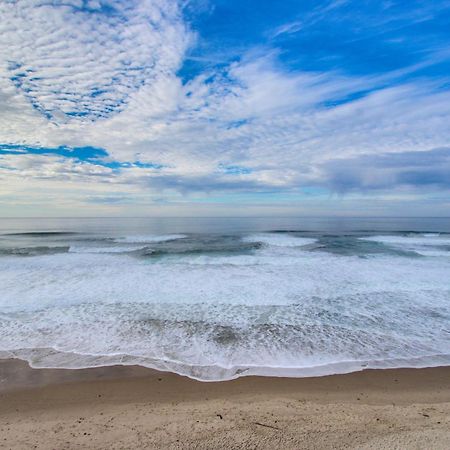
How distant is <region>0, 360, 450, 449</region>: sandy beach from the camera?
3.46 m

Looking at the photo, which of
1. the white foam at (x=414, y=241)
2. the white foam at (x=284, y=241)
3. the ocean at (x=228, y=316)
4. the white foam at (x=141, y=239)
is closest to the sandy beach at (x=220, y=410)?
the ocean at (x=228, y=316)

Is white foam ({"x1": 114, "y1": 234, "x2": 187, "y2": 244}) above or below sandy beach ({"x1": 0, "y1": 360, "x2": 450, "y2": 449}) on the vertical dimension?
above

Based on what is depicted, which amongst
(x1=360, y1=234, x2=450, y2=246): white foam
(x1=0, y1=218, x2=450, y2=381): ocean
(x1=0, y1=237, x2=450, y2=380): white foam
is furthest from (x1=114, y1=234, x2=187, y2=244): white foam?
(x1=360, y1=234, x2=450, y2=246): white foam

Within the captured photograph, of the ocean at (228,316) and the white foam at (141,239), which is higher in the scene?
the white foam at (141,239)

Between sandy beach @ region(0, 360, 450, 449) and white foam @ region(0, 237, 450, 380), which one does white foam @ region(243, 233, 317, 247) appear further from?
sandy beach @ region(0, 360, 450, 449)

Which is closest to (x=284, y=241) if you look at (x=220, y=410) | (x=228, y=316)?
(x=228, y=316)

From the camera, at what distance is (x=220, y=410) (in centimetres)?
404

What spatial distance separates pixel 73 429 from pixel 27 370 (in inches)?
82.7

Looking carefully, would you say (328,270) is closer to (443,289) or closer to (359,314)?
(443,289)

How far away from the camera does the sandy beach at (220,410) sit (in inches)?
136

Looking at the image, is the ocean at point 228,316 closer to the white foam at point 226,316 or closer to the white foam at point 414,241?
the white foam at point 226,316

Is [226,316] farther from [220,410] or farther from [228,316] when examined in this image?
[220,410]

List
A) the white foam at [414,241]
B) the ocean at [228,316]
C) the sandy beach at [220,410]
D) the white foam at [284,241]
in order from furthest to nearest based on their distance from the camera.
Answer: the white foam at [414,241], the white foam at [284,241], the ocean at [228,316], the sandy beach at [220,410]

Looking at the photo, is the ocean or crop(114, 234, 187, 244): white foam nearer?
the ocean
